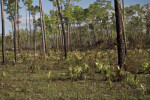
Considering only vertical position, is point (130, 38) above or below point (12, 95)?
above

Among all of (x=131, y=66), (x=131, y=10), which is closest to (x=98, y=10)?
(x=131, y=10)

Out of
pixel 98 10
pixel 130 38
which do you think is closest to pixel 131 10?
pixel 98 10

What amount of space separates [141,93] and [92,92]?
141cm

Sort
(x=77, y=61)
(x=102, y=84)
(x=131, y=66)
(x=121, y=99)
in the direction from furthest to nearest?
(x=77, y=61) < (x=131, y=66) < (x=102, y=84) < (x=121, y=99)

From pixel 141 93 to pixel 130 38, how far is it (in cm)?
1967

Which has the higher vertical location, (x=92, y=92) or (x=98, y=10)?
(x=98, y=10)

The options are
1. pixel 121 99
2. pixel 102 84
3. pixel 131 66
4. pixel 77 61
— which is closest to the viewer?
pixel 121 99

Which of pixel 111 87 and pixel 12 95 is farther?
pixel 111 87

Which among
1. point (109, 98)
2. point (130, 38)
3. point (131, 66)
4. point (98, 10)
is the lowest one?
point (109, 98)

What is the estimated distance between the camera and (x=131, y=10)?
38.8 metres

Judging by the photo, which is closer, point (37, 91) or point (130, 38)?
point (37, 91)

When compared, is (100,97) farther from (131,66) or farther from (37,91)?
(131,66)

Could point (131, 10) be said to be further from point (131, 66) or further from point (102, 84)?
point (102, 84)

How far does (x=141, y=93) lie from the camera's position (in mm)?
4160
